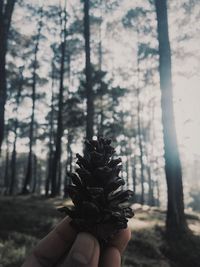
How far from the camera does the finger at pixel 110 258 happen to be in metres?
1.57

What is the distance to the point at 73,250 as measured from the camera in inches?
58.5

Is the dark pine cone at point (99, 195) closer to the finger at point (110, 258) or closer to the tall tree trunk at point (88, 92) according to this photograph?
the finger at point (110, 258)

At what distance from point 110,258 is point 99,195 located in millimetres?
354

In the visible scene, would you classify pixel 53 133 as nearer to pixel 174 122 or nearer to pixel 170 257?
pixel 174 122

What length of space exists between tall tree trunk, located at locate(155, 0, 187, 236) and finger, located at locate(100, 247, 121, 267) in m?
9.93

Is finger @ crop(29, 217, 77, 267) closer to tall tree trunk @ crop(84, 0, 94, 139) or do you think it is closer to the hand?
the hand

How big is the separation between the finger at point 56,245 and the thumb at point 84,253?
0.20m

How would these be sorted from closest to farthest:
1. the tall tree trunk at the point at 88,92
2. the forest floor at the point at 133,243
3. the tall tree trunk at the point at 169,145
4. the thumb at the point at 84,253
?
the thumb at the point at 84,253 → the forest floor at the point at 133,243 → the tall tree trunk at the point at 169,145 → the tall tree trunk at the point at 88,92

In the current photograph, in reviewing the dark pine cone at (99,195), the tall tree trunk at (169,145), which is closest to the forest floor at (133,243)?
the tall tree trunk at (169,145)

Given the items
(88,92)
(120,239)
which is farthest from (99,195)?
(88,92)

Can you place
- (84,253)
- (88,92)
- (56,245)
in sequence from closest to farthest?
1. (84,253)
2. (56,245)
3. (88,92)

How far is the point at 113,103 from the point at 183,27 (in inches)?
678

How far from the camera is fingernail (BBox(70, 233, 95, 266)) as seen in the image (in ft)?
4.75

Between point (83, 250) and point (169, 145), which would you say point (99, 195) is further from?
point (169, 145)
